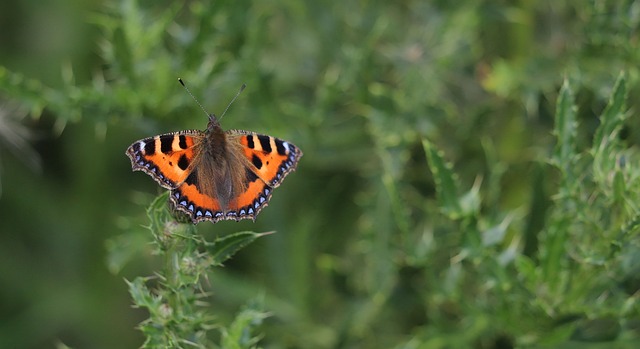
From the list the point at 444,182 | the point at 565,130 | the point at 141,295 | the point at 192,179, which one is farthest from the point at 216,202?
the point at 565,130

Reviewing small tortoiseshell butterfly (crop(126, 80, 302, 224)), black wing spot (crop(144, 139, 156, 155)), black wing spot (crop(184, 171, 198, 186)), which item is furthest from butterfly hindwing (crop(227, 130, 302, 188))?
black wing spot (crop(144, 139, 156, 155))

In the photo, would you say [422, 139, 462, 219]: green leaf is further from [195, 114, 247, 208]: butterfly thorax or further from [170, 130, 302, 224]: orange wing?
[195, 114, 247, 208]: butterfly thorax

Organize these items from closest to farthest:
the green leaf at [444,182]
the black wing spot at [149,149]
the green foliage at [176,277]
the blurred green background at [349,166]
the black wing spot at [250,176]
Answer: the green foliage at [176,277], the black wing spot at [149,149], the black wing spot at [250,176], the green leaf at [444,182], the blurred green background at [349,166]

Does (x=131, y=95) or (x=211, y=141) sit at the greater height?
(x=131, y=95)

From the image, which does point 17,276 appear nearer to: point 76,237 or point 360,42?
point 76,237

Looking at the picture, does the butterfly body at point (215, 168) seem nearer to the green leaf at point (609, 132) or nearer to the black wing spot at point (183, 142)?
the black wing spot at point (183, 142)

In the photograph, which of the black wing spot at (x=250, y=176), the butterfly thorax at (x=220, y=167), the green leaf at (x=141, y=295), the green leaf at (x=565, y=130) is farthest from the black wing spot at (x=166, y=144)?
the green leaf at (x=565, y=130)

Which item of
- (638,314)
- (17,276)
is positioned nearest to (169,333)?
(638,314)
